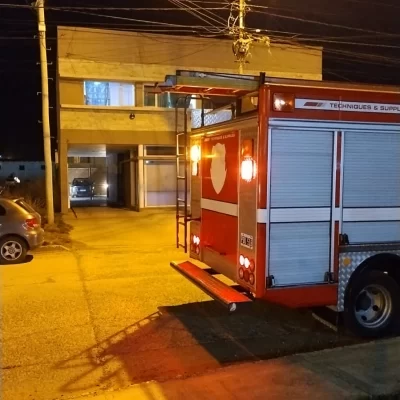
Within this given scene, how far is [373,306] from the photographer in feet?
20.7

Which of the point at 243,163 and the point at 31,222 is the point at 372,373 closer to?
the point at 243,163

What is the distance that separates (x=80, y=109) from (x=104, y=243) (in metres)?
9.97

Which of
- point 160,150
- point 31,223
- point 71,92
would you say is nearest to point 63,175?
point 71,92

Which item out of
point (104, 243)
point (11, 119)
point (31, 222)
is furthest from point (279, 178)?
point (11, 119)

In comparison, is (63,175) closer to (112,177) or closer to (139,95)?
(139,95)

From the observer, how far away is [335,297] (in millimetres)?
5730

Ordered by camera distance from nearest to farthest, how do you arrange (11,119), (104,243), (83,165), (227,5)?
(104,243)
(227,5)
(83,165)
(11,119)

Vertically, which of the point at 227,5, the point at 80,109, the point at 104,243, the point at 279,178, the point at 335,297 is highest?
the point at 227,5

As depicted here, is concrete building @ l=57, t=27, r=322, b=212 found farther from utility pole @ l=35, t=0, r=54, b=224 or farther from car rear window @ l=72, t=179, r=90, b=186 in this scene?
car rear window @ l=72, t=179, r=90, b=186

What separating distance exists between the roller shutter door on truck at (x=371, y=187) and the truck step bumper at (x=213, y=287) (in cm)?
139

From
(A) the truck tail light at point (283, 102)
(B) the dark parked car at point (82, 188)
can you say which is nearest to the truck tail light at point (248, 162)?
(A) the truck tail light at point (283, 102)

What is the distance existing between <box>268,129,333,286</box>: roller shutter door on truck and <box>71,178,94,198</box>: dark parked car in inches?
1247

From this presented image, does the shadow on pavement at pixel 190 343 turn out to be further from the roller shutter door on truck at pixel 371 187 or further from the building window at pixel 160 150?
the building window at pixel 160 150

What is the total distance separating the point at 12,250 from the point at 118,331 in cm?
579
